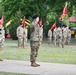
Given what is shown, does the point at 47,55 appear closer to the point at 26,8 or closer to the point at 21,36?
the point at 21,36

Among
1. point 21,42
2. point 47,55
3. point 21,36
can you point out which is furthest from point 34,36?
point 21,42

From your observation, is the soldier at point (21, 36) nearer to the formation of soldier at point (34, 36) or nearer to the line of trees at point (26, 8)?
the formation of soldier at point (34, 36)

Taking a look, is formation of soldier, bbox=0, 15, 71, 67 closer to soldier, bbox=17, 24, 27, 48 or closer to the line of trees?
soldier, bbox=17, 24, 27, 48

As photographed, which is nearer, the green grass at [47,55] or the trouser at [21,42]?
the green grass at [47,55]

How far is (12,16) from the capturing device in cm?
4856

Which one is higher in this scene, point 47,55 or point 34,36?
point 34,36

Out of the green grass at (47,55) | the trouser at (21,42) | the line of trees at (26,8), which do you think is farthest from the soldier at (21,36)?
the line of trees at (26,8)

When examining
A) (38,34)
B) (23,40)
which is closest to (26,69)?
(38,34)

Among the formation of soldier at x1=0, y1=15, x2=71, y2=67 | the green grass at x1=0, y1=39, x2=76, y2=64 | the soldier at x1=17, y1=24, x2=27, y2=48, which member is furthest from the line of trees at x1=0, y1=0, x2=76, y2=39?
the green grass at x1=0, y1=39, x2=76, y2=64

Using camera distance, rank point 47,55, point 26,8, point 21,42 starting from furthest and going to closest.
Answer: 1. point 26,8
2. point 21,42
3. point 47,55

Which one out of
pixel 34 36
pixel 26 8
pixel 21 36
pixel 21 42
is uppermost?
pixel 26 8

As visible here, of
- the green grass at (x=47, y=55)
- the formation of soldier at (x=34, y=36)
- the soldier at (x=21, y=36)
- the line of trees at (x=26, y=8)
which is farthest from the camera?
the line of trees at (x=26, y=8)

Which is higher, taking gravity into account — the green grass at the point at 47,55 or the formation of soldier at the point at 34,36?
the formation of soldier at the point at 34,36

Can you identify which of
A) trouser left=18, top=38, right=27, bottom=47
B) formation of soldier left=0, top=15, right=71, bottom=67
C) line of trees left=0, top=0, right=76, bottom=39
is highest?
line of trees left=0, top=0, right=76, bottom=39
